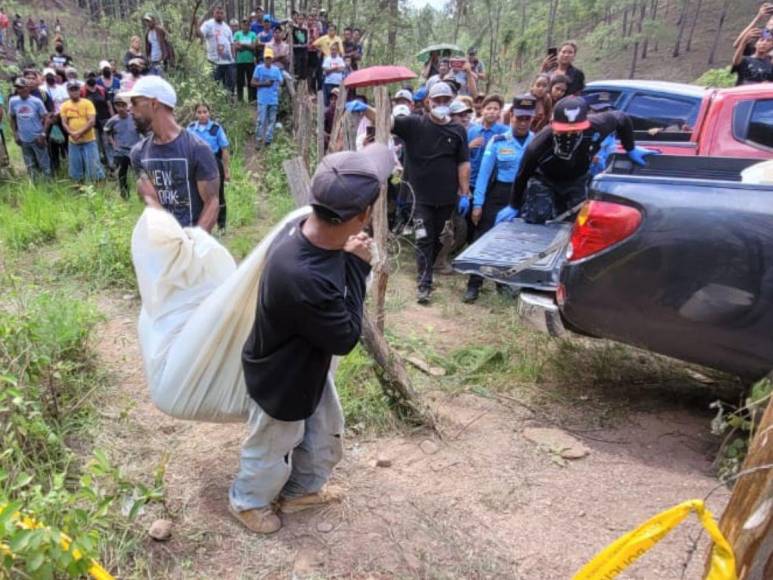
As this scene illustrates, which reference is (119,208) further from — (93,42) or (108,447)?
(93,42)

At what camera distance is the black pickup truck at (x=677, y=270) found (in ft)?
8.45

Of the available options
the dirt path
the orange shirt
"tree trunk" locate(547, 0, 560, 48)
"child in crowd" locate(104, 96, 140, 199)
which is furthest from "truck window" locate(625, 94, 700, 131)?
"tree trunk" locate(547, 0, 560, 48)

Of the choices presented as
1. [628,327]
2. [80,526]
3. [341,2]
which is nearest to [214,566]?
[80,526]

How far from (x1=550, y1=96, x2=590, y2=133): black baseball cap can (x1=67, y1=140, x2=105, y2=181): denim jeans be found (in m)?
6.41

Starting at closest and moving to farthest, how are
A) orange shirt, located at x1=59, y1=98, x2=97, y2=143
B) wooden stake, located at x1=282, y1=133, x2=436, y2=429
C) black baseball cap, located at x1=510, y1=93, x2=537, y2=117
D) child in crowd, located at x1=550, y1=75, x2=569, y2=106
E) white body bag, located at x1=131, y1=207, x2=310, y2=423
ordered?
white body bag, located at x1=131, y1=207, x2=310, y2=423 < wooden stake, located at x1=282, y1=133, x2=436, y2=429 < black baseball cap, located at x1=510, y1=93, x2=537, y2=117 < child in crowd, located at x1=550, y1=75, x2=569, y2=106 < orange shirt, located at x1=59, y1=98, x2=97, y2=143

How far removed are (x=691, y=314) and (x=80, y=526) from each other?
8.41 feet

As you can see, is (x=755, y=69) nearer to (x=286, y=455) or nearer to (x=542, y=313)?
(x=542, y=313)

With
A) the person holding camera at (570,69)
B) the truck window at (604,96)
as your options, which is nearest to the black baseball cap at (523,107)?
the truck window at (604,96)

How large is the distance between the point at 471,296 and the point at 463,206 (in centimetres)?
94

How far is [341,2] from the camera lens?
1734 cm

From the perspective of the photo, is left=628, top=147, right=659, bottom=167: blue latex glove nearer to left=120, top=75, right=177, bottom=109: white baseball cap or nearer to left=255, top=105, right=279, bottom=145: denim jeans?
left=120, top=75, right=177, bottom=109: white baseball cap

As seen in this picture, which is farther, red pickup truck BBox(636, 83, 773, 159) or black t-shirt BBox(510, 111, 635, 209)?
red pickup truck BBox(636, 83, 773, 159)

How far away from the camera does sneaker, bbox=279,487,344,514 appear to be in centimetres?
247

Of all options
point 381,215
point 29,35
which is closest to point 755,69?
point 381,215
